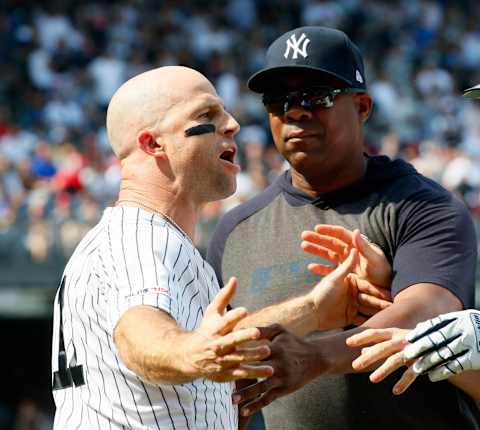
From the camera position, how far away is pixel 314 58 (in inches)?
179

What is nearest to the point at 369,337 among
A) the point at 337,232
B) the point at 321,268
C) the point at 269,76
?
the point at 337,232

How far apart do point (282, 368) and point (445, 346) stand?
51 centimetres

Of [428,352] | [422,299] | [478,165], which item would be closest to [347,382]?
[422,299]

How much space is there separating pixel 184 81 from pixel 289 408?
58.2 inches

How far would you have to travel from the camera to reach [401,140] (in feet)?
51.6

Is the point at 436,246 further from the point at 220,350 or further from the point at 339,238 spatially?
the point at 220,350

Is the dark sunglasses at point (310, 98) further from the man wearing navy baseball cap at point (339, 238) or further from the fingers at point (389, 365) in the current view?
the fingers at point (389, 365)

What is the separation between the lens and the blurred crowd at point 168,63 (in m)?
13.1

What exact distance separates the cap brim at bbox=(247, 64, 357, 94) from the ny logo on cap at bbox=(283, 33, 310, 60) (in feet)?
0.17

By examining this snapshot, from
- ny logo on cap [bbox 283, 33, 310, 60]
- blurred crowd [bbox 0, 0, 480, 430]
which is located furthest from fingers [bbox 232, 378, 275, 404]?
blurred crowd [bbox 0, 0, 480, 430]

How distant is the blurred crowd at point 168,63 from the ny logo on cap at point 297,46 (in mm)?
7499

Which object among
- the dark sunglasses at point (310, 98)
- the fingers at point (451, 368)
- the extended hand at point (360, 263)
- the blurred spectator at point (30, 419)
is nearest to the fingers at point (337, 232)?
the extended hand at point (360, 263)

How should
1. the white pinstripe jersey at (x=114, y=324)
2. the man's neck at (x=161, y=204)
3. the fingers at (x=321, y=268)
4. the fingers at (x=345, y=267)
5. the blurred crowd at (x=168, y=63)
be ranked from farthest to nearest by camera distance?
the blurred crowd at (x=168, y=63) < the fingers at (x=321, y=268) < the fingers at (x=345, y=267) < the man's neck at (x=161, y=204) < the white pinstripe jersey at (x=114, y=324)

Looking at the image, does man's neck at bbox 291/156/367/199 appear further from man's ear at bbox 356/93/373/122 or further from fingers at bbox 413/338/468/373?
fingers at bbox 413/338/468/373
